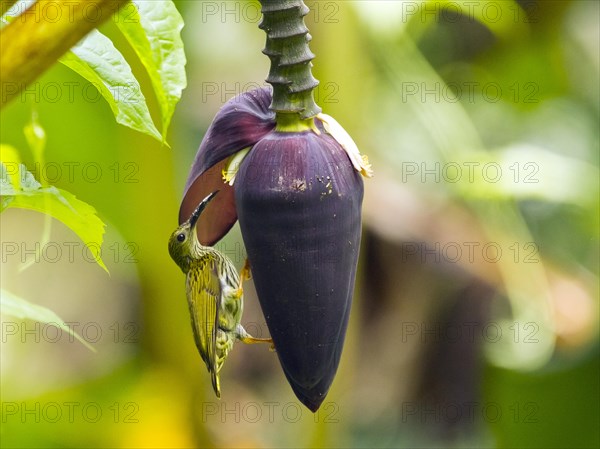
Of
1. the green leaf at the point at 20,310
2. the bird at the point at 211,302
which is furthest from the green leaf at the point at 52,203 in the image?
the bird at the point at 211,302

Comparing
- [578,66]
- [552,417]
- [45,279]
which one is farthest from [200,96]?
[552,417]

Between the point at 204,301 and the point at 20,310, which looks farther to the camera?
the point at 204,301

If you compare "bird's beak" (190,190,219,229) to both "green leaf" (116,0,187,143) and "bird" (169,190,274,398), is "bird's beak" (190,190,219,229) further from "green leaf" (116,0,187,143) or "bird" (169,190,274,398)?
"bird" (169,190,274,398)

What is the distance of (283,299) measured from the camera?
1.36 feet

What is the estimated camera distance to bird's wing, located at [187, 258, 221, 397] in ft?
2.19

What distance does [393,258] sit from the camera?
1476mm

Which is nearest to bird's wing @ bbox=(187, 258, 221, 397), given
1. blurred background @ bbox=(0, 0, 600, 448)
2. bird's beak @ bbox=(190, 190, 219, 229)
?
bird's beak @ bbox=(190, 190, 219, 229)

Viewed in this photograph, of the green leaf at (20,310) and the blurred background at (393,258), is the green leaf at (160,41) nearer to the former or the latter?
the green leaf at (20,310)

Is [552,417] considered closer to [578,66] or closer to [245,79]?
[578,66]

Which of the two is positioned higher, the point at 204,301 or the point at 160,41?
the point at 160,41

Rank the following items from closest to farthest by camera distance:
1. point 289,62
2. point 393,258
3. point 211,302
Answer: point 289,62
point 211,302
point 393,258

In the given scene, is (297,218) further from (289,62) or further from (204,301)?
(204,301)

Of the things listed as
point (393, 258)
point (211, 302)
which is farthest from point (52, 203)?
point (393, 258)

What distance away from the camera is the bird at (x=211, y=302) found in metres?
0.66
